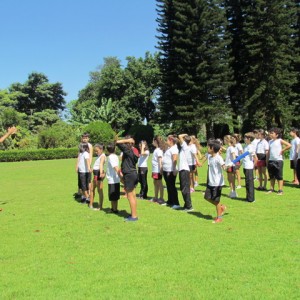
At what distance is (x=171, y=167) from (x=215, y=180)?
1.73 m

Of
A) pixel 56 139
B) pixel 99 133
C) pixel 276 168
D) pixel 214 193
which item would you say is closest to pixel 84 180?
pixel 214 193

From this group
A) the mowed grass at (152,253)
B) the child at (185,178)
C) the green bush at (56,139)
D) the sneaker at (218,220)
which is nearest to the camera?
the mowed grass at (152,253)

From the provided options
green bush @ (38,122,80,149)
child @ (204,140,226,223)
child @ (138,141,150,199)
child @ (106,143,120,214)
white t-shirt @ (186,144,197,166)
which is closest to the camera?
child @ (204,140,226,223)

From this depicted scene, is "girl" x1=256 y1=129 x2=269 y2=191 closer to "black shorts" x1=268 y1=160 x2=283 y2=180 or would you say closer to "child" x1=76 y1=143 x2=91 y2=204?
"black shorts" x1=268 y1=160 x2=283 y2=180

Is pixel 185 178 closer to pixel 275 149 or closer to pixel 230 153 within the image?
pixel 230 153

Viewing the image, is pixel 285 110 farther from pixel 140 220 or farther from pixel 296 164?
pixel 140 220

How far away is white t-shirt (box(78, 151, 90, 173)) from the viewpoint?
9.84 m

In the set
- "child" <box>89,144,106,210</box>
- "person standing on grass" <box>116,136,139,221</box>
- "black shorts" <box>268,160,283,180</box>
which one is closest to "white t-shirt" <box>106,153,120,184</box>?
"child" <box>89,144,106,210</box>

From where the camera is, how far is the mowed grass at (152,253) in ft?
14.3

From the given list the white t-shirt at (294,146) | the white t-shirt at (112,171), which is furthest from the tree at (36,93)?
A: the white t-shirt at (112,171)

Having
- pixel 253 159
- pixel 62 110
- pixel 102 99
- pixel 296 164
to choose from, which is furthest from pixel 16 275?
pixel 62 110

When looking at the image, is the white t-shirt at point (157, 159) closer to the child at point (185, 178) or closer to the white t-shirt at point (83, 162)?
the child at point (185, 178)

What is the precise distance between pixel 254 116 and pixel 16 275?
35064 millimetres

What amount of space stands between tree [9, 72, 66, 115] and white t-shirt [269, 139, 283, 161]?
53852 mm
